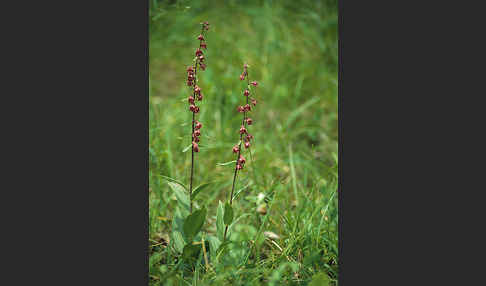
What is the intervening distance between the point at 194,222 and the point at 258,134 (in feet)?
5.81

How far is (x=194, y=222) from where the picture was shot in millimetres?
2248

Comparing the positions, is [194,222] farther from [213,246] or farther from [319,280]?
[319,280]

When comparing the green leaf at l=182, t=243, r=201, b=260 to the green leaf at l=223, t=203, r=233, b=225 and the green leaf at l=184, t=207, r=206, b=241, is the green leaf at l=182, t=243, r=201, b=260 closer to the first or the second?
the green leaf at l=184, t=207, r=206, b=241

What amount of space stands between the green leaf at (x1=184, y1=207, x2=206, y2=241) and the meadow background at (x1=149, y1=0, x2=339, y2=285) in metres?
0.19

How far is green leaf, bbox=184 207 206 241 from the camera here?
7.29 ft

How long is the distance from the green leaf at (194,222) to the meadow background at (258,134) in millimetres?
191

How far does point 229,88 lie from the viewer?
422 centimetres

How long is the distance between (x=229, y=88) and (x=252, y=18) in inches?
42.9

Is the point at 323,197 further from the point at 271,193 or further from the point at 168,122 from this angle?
the point at 168,122

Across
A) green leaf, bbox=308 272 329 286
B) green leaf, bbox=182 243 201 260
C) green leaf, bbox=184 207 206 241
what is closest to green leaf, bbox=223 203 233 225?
green leaf, bbox=184 207 206 241

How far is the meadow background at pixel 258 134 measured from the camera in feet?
7.94

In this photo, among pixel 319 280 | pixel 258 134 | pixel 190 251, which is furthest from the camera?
pixel 258 134

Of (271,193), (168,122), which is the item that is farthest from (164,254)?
(168,122)

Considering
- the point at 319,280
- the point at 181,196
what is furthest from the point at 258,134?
the point at 319,280
